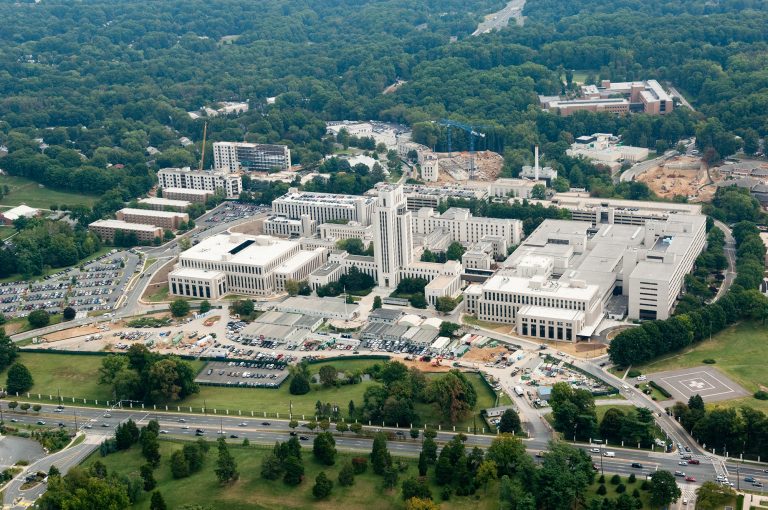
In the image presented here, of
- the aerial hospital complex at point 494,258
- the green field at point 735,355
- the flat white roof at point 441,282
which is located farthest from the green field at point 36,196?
the green field at point 735,355

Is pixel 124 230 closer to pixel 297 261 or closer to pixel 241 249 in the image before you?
pixel 241 249

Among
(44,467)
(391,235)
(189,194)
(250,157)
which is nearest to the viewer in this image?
(44,467)

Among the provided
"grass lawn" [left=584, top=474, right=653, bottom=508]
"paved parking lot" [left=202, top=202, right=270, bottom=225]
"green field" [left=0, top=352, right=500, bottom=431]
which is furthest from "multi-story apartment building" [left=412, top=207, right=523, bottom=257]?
"grass lawn" [left=584, top=474, right=653, bottom=508]

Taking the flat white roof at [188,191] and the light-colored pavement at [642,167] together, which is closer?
the flat white roof at [188,191]

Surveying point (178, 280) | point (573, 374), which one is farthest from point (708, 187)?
point (178, 280)

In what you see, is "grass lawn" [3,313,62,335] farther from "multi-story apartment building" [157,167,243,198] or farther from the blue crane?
the blue crane

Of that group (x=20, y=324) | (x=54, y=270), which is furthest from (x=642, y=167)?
(x=20, y=324)

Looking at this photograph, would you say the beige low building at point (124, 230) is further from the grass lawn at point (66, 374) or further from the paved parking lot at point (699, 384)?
the paved parking lot at point (699, 384)

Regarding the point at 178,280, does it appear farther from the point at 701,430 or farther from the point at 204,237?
the point at 701,430
